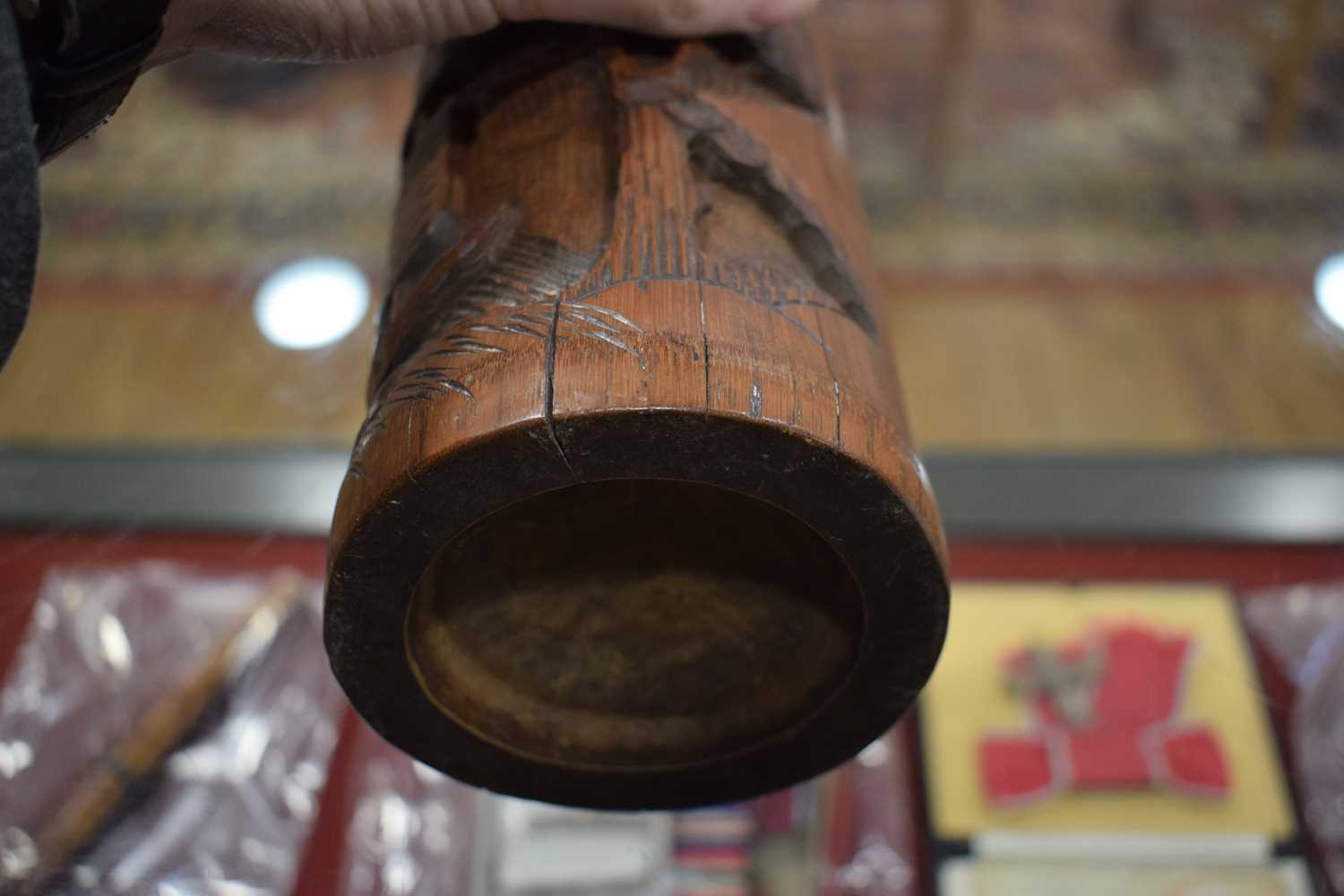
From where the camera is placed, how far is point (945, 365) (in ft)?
6.35

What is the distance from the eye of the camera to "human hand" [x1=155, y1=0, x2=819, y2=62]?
0.75 metres

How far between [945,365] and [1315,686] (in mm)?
804

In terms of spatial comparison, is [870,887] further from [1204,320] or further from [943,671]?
[1204,320]

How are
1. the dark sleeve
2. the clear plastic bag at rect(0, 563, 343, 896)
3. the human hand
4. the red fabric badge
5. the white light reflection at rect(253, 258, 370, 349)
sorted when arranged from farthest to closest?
the white light reflection at rect(253, 258, 370, 349), the red fabric badge, the clear plastic bag at rect(0, 563, 343, 896), the human hand, the dark sleeve

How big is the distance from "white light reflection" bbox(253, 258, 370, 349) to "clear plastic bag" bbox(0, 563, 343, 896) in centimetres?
40

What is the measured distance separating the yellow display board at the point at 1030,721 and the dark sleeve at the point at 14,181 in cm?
92

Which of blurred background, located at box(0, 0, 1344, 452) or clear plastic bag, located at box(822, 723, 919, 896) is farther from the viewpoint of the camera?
blurred background, located at box(0, 0, 1344, 452)

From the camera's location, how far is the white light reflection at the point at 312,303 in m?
1.71

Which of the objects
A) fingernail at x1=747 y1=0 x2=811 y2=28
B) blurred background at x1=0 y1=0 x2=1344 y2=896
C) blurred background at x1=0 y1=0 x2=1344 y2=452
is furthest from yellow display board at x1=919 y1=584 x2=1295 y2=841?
fingernail at x1=747 y1=0 x2=811 y2=28

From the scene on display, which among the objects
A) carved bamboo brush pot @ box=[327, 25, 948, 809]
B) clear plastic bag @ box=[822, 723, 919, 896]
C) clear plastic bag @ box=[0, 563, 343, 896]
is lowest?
clear plastic bag @ box=[822, 723, 919, 896]

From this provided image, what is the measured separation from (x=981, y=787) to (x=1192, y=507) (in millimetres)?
440

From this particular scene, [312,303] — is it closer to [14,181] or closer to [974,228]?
[974,228]

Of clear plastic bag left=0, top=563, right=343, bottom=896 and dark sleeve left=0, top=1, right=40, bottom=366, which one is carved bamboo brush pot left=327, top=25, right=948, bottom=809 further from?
clear plastic bag left=0, top=563, right=343, bottom=896

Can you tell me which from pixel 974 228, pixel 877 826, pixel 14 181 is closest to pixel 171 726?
pixel 877 826
